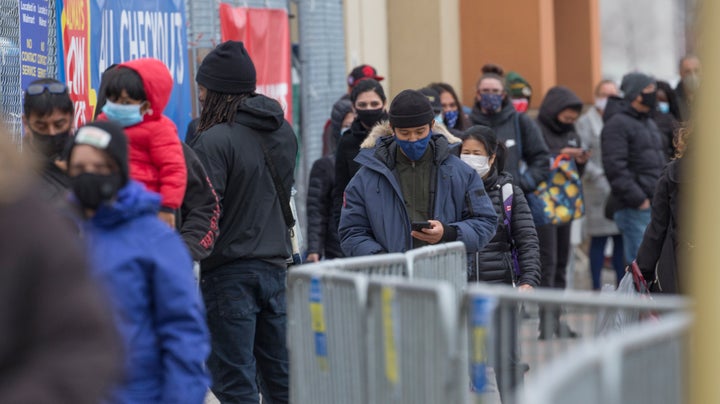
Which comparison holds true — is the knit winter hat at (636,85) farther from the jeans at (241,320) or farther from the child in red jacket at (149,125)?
the child in red jacket at (149,125)

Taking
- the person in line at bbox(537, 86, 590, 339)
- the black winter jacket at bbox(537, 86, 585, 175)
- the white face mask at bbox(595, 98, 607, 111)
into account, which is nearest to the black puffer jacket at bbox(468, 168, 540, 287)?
the person in line at bbox(537, 86, 590, 339)

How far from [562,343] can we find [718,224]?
5.19 ft

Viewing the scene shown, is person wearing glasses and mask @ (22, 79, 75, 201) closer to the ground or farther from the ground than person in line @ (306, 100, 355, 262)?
farther from the ground

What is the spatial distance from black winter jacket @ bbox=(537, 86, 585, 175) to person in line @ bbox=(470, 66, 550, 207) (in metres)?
0.80

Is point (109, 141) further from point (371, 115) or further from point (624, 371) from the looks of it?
point (371, 115)

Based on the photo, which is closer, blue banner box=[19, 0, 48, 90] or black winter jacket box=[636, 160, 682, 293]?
blue banner box=[19, 0, 48, 90]

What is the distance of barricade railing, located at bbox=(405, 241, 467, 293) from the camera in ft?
15.5

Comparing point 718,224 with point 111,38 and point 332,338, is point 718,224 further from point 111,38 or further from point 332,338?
point 111,38

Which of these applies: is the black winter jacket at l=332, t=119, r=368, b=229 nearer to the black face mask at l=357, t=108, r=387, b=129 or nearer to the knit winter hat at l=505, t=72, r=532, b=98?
the black face mask at l=357, t=108, r=387, b=129

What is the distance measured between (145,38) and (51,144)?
12.1 feet

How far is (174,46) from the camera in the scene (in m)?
9.27

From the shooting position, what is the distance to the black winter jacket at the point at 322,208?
9.50m

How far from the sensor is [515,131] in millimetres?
10844

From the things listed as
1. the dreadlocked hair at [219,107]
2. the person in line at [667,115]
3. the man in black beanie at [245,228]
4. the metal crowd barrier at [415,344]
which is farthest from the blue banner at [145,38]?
the person in line at [667,115]
